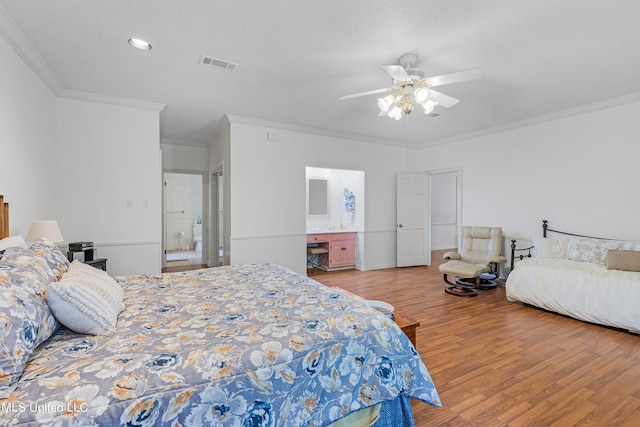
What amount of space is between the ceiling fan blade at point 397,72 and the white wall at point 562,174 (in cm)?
321

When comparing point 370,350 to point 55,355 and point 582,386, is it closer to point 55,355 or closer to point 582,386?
point 55,355

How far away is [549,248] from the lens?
4.11 m

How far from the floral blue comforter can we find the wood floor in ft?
2.20

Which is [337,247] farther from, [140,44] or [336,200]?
[140,44]

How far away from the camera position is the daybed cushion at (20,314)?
1006mm

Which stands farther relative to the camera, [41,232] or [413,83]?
[413,83]

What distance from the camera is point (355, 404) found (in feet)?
4.66

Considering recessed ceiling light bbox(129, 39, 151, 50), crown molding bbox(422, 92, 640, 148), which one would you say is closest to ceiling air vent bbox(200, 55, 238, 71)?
recessed ceiling light bbox(129, 39, 151, 50)

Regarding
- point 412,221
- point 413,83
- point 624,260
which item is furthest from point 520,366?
point 412,221

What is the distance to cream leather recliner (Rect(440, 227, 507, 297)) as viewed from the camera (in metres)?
4.41

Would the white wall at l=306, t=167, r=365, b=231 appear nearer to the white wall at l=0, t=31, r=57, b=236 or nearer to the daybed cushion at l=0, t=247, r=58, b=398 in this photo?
the white wall at l=0, t=31, r=57, b=236

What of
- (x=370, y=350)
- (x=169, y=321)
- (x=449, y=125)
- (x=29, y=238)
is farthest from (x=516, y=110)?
(x=29, y=238)

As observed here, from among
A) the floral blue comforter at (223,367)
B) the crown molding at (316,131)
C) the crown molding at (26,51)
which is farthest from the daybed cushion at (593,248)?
the crown molding at (26,51)

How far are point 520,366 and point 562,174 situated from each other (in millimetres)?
3327
